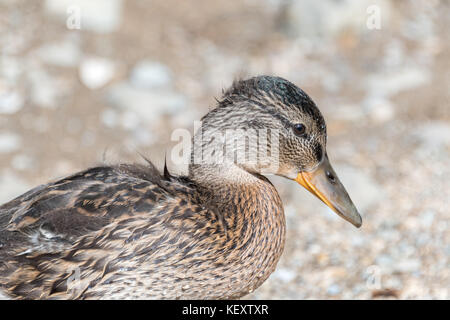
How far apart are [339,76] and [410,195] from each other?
175 centimetres

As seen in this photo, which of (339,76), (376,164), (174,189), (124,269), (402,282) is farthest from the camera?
(339,76)

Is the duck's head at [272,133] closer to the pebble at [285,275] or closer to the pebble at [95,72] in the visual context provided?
the pebble at [285,275]

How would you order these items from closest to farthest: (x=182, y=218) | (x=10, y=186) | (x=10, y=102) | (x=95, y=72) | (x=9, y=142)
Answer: (x=182, y=218)
(x=10, y=186)
(x=9, y=142)
(x=10, y=102)
(x=95, y=72)

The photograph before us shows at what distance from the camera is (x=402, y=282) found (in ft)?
13.1

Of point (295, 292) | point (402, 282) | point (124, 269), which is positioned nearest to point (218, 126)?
point (124, 269)

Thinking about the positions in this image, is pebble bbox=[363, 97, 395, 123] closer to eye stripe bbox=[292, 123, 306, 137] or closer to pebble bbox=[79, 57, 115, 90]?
pebble bbox=[79, 57, 115, 90]

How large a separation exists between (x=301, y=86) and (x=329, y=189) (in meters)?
2.87

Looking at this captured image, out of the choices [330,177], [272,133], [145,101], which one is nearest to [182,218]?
[272,133]

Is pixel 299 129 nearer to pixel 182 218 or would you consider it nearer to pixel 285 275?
pixel 182 218

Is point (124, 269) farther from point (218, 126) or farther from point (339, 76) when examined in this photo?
point (339, 76)

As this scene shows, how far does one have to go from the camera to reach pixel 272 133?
10.3 feet

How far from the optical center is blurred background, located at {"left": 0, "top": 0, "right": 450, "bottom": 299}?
4.32 meters

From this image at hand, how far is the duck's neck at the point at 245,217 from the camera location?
10.4 feet

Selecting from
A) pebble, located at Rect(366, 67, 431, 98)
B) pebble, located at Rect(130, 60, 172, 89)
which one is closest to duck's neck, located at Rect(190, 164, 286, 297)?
pebble, located at Rect(130, 60, 172, 89)
